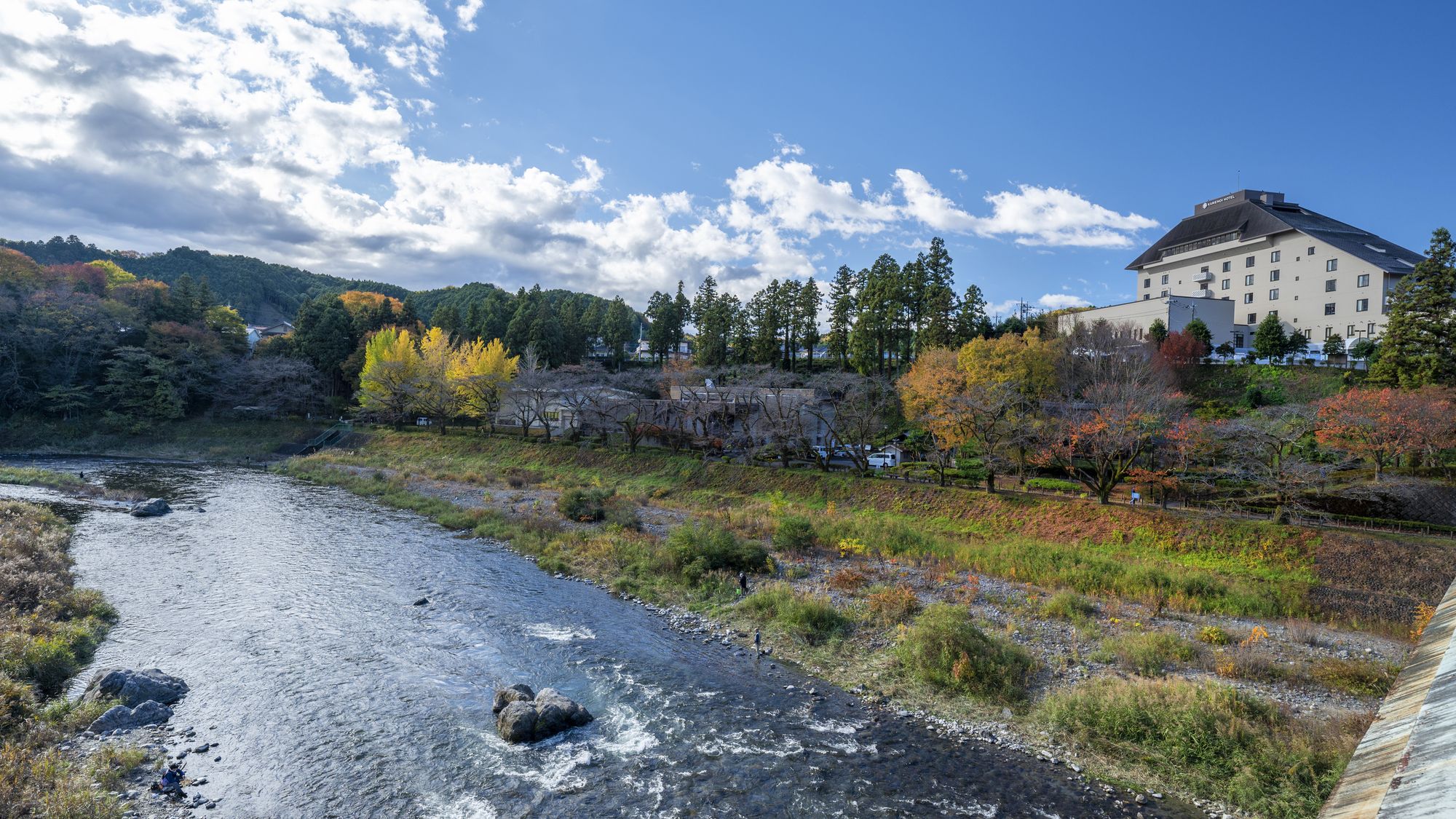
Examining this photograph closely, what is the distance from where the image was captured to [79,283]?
5241cm

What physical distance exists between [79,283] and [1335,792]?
7529 centimetres

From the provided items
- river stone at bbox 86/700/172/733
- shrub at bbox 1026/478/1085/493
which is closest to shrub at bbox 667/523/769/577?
river stone at bbox 86/700/172/733

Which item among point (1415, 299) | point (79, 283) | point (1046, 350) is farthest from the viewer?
point (79, 283)

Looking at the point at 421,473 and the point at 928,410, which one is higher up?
the point at 928,410

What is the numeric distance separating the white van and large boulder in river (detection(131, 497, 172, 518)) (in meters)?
31.1

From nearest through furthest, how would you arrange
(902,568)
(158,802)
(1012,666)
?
1. (158,802)
2. (1012,666)
3. (902,568)

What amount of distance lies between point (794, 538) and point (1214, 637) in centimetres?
1140

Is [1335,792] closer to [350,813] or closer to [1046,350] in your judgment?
[350,813]

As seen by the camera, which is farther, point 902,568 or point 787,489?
point 787,489

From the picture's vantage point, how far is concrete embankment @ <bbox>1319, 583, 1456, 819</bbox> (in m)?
2.26

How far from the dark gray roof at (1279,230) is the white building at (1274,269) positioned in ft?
0.32

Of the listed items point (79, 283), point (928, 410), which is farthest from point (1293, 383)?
point (79, 283)

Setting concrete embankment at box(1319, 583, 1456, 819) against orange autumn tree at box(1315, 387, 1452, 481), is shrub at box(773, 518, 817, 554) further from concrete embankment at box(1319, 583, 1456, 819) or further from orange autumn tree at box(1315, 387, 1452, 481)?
concrete embankment at box(1319, 583, 1456, 819)

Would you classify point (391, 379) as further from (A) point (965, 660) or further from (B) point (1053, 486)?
(A) point (965, 660)
